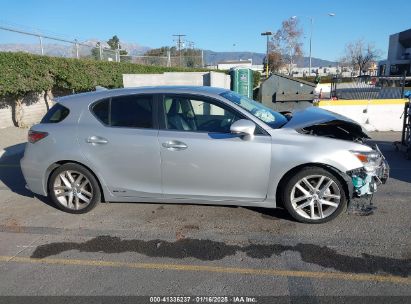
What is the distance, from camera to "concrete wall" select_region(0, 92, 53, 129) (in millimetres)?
11414

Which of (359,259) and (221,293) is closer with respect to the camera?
(221,293)

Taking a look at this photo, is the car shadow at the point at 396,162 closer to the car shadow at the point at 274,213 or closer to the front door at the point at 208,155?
the car shadow at the point at 274,213

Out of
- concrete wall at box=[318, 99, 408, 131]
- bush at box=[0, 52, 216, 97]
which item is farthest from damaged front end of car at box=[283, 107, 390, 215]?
bush at box=[0, 52, 216, 97]

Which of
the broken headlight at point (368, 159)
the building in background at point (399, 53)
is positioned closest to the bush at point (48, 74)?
the broken headlight at point (368, 159)

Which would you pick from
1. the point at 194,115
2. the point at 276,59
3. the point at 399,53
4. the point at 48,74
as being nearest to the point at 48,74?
the point at 48,74

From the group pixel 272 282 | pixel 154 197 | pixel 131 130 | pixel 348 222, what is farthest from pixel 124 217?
pixel 348 222

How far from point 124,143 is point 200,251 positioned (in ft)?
5.20

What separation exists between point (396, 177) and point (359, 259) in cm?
313

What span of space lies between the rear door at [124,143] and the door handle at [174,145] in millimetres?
111

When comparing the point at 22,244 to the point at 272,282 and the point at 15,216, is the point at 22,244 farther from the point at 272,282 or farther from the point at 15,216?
the point at 272,282

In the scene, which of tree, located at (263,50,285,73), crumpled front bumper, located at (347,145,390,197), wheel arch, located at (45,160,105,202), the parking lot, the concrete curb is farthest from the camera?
tree, located at (263,50,285,73)

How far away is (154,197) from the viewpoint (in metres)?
4.41

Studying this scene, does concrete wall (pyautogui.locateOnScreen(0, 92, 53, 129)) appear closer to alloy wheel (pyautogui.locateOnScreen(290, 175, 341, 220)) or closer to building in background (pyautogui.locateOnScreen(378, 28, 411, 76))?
alloy wheel (pyautogui.locateOnScreen(290, 175, 341, 220))

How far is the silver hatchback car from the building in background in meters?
61.6
